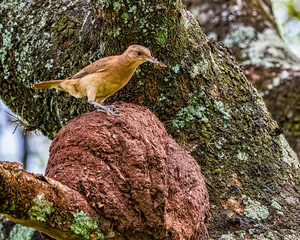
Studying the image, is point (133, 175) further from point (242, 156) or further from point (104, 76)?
point (242, 156)

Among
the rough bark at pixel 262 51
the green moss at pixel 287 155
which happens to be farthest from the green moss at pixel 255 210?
the rough bark at pixel 262 51

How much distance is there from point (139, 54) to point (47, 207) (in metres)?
1.48

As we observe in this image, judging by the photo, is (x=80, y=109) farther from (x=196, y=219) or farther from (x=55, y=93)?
(x=196, y=219)

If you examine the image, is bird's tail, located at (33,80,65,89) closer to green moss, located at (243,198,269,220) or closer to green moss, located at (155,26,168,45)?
green moss, located at (155,26,168,45)

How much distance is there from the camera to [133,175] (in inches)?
105

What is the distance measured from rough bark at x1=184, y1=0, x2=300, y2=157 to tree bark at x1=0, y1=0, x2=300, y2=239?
5.28 feet

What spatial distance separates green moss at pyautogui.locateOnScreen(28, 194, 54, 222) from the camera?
85.9 inches

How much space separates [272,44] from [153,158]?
11.9 feet

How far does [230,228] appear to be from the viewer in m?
3.16

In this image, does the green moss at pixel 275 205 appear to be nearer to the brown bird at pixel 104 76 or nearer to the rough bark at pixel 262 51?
the brown bird at pixel 104 76

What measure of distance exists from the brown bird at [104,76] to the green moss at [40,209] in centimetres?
112

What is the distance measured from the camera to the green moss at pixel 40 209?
2.18 metres

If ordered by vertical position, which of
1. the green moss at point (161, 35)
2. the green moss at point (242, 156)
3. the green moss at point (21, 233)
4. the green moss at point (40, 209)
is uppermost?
the green moss at point (161, 35)

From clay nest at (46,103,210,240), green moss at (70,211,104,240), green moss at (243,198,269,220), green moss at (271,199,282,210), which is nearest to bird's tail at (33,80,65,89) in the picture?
clay nest at (46,103,210,240)
